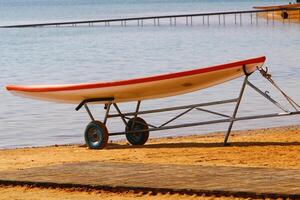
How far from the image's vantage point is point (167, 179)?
36.2 feet

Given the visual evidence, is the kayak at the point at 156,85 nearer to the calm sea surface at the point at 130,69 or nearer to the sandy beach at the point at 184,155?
the sandy beach at the point at 184,155

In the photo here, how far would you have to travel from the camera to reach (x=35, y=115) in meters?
30.2

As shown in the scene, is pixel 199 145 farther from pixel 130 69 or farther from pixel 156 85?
pixel 130 69

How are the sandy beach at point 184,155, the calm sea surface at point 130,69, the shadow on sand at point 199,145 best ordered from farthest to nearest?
the calm sea surface at point 130,69 < the shadow on sand at point 199,145 < the sandy beach at point 184,155

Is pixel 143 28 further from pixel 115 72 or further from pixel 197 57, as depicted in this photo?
pixel 115 72

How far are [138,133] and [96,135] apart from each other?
41.6 inches

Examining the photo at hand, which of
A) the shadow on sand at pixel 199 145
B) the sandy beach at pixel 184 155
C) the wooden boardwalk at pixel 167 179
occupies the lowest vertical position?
the shadow on sand at pixel 199 145

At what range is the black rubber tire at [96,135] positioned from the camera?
58.4 feet

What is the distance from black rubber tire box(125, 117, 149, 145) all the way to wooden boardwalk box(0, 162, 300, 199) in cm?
605

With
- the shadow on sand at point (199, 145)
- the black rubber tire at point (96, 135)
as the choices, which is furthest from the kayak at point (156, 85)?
the shadow on sand at point (199, 145)

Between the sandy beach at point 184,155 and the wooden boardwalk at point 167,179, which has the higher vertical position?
the wooden boardwalk at point 167,179

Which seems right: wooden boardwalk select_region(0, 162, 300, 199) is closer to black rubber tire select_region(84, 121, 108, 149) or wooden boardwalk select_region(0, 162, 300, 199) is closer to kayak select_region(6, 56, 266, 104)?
kayak select_region(6, 56, 266, 104)

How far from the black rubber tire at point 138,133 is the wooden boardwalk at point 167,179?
6052 millimetres

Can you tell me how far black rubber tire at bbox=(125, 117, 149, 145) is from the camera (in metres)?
18.7
